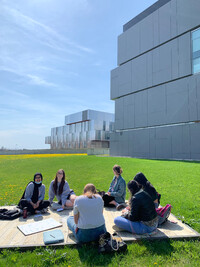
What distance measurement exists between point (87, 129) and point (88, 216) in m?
68.1

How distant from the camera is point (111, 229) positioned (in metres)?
4.11

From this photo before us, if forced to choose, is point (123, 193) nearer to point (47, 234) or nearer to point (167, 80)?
point (47, 234)

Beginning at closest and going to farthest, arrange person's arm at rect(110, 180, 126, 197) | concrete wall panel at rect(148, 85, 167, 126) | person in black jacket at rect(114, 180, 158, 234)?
person in black jacket at rect(114, 180, 158, 234), person's arm at rect(110, 180, 126, 197), concrete wall panel at rect(148, 85, 167, 126)

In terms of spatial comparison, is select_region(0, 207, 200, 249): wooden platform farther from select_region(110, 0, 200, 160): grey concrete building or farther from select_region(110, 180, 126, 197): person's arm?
select_region(110, 0, 200, 160): grey concrete building

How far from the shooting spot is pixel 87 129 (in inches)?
2803

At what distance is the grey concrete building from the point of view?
2369 centimetres

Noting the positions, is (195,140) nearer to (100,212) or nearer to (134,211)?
(134,211)

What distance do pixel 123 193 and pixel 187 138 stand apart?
20.4 m

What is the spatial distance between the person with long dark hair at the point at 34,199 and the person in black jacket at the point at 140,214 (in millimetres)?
2426

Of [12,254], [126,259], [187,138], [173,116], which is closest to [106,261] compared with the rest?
[126,259]

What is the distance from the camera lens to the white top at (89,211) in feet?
10.7

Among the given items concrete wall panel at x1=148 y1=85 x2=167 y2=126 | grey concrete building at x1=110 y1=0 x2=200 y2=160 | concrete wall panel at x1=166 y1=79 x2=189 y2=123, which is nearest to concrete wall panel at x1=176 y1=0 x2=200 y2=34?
grey concrete building at x1=110 y1=0 x2=200 y2=160

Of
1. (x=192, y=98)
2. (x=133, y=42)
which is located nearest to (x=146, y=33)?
(x=133, y=42)

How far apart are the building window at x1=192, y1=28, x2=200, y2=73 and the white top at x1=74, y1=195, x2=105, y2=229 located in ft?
82.1
